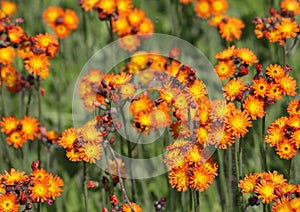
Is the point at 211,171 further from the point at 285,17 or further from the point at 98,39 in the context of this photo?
the point at 98,39

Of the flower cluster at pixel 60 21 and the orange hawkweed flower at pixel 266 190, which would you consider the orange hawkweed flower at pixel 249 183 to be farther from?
the flower cluster at pixel 60 21

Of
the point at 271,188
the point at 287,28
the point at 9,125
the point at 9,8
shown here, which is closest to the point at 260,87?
the point at 271,188

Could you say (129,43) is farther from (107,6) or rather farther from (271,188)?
(271,188)

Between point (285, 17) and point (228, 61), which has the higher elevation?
point (285, 17)

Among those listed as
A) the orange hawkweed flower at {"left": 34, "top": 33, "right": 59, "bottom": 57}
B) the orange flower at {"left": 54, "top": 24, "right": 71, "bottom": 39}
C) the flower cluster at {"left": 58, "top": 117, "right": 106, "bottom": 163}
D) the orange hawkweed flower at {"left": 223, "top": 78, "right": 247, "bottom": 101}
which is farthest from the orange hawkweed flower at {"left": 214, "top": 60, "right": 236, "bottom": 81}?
the orange flower at {"left": 54, "top": 24, "right": 71, "bottom": 39}

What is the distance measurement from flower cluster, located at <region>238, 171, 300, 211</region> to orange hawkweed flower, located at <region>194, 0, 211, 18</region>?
2.04 metres

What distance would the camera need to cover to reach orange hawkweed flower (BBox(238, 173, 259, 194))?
3574 millimetres

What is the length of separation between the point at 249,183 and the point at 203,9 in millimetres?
2116

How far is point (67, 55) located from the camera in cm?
568

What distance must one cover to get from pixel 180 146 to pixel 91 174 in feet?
4.27

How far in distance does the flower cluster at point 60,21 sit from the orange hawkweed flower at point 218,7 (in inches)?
40.5

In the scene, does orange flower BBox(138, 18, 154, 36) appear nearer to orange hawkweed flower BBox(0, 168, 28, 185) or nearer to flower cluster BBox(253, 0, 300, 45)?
flower cluster BBox(253, 0, 300, 45)

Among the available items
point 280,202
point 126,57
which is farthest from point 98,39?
point 280,202

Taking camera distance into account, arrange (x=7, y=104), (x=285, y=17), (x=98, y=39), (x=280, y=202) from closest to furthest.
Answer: (x=280, y=202) → (x=285, y=17) → (x=7, y=104) → (x=98, y=39)
